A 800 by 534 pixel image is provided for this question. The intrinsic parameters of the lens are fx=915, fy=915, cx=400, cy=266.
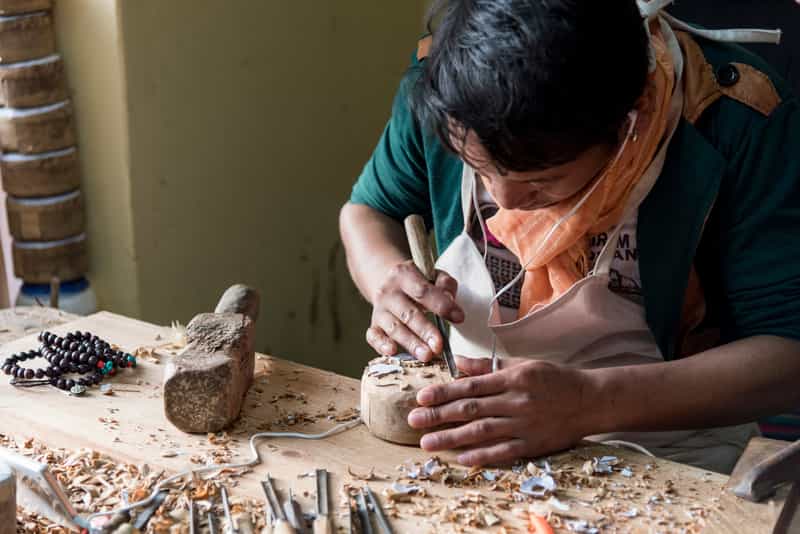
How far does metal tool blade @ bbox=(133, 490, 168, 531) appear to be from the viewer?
1058 millimetres

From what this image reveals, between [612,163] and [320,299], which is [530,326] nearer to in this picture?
[612,163]

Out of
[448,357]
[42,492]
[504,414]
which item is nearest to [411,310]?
[448,357]

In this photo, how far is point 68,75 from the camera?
6.79 ft

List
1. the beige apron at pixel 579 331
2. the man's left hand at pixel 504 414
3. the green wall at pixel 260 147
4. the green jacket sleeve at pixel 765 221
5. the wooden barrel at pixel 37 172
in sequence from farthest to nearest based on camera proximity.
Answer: the green wall at pixel 260 147 → the wooden barrel at pixel 37 172 → the beige apron at pixel 579 331 → the green jacket sleeve at pixel 765 221 → the man's left hand at pixel 504 414

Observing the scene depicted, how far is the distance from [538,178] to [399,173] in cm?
52

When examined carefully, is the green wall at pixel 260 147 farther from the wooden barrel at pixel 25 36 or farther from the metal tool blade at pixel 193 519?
the metal tool blade at pixel 193 519

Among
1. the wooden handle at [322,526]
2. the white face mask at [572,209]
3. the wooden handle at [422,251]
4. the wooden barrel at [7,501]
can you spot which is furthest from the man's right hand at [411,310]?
the wooden barrel at [7,501]

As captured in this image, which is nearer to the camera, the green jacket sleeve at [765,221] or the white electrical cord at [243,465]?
the white electrical cord at [243,465]

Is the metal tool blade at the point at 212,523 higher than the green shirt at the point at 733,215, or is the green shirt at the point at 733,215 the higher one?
the green shirt at the point at 733,215

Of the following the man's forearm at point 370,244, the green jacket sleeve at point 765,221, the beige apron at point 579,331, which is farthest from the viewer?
the man's forearm at point 370,244

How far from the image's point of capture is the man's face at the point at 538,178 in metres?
1.16

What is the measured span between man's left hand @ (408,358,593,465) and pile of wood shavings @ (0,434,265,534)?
263 millimetres

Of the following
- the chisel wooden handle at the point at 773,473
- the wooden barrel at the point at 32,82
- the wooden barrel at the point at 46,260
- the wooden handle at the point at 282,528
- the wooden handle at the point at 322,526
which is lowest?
the wooden barrel at the point at 46,260

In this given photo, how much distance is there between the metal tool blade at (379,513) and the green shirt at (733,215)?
56 centimetres
